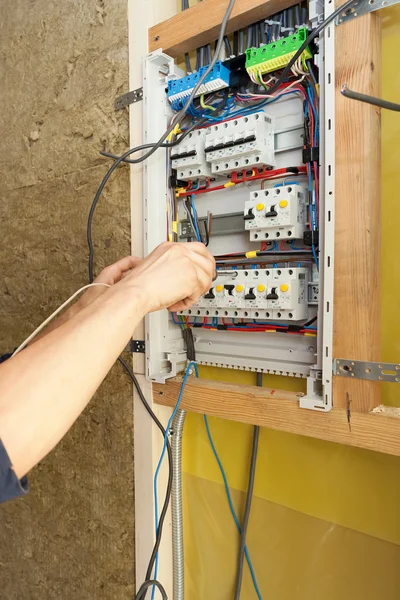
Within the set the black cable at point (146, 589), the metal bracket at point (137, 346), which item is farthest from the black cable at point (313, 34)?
the black cable at point (146, 589)

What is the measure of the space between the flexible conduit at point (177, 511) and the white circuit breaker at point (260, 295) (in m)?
0.36

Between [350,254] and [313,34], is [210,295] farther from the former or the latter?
Answer: [313,34]

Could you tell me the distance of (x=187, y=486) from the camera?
4.75 ft

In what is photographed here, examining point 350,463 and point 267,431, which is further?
point 267,431

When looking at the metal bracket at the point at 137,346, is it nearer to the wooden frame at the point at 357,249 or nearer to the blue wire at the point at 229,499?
the blue wire at the point at 229,499

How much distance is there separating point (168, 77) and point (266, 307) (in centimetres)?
77

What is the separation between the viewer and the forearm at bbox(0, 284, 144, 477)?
58 centimetres

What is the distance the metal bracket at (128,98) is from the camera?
1.37m

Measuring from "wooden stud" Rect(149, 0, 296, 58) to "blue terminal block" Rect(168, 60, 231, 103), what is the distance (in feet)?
0.32

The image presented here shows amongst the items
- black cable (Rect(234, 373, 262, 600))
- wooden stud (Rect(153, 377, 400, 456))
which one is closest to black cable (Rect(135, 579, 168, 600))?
black cable (Rect(234, 373, 262, 600))

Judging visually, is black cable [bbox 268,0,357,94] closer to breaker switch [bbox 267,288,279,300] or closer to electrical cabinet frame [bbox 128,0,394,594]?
electrical cabinet frame [bbox 128,0,394,594]

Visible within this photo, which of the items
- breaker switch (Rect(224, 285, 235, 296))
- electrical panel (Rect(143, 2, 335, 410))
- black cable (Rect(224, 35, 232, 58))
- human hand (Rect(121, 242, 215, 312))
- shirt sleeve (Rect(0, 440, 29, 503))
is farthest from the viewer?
black cable (Rect(224, 35, 232, 58))

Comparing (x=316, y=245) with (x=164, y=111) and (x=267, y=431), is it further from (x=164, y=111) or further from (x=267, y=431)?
(x=164, y=111)

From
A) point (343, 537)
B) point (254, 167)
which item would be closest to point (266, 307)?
point (254, 167)
